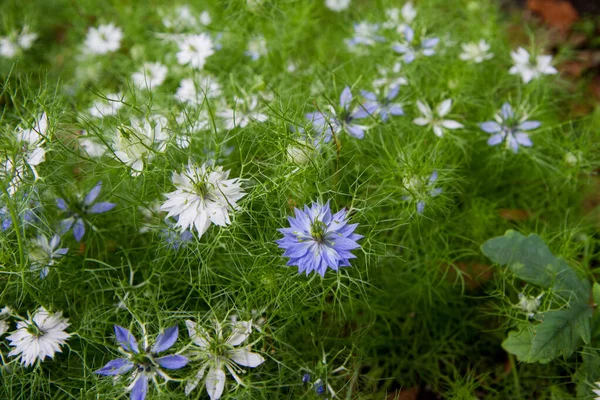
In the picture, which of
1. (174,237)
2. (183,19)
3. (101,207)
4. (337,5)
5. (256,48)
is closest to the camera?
(174,237)

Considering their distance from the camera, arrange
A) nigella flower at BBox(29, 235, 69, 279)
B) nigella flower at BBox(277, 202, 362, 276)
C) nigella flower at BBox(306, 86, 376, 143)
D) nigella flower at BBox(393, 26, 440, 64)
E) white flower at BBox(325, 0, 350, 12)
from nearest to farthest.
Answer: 1. nigella flower at BBox(277, 202, 362, 276)
2. nigella flower at BBox(29, 235, 69, 279)
3. nigella flower at BBox(306, 86, 376, 143)
4. nigella flower at BBox(393, 26, 440, 64)
5. white flower at BBox(325, 0, 350, 12)

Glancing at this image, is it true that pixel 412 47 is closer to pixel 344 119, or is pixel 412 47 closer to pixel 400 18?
pixel 400 18

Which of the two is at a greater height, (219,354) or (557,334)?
(557,334)

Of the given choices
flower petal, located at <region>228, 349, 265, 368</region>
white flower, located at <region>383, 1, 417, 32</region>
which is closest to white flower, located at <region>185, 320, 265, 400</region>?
flower petal, located at <region>228, 349, 265, 368</region>

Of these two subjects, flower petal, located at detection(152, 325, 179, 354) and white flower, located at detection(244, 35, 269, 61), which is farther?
white flower, located at detection(244, 35, 269, 61)

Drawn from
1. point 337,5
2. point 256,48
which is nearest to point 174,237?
point 256,48

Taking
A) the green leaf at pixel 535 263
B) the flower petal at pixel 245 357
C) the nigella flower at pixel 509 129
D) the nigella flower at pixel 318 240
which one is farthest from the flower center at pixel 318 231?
the nigella flower at pixel 509 129

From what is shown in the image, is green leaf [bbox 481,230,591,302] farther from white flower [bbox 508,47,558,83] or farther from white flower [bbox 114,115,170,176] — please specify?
white flower [bbox 114,115,170,176]
